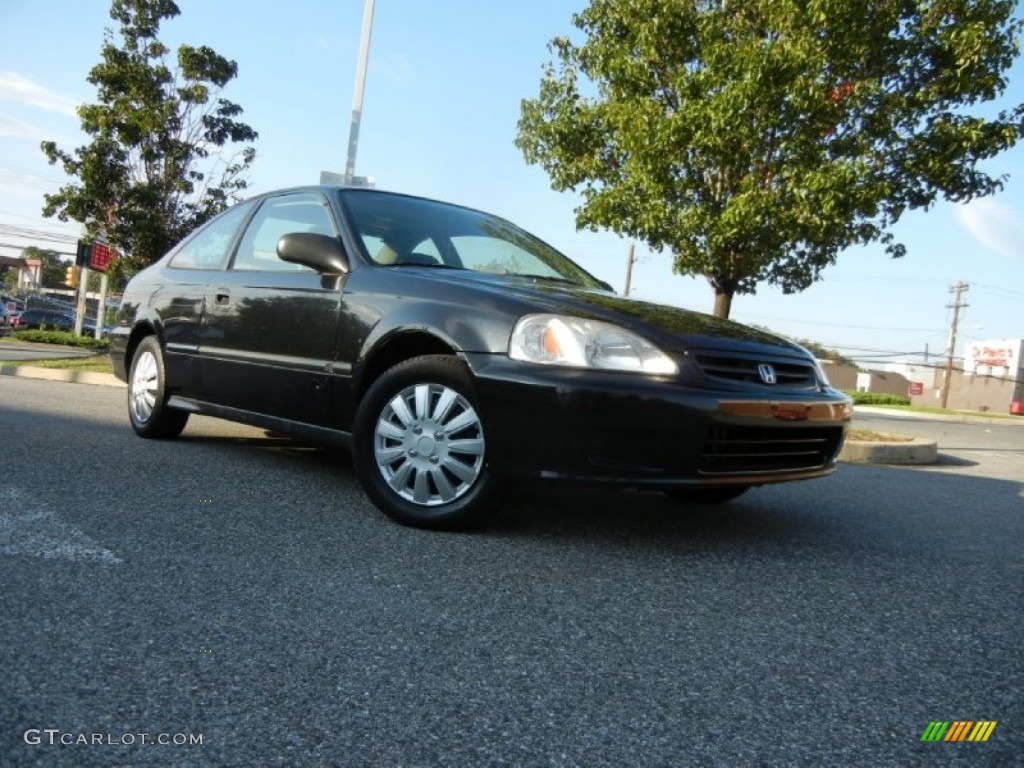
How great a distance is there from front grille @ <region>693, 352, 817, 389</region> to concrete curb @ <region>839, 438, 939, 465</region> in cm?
448

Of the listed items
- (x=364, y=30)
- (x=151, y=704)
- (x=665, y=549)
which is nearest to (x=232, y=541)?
(x=151, y=704)

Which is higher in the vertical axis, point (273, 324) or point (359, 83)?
point (359, 83)

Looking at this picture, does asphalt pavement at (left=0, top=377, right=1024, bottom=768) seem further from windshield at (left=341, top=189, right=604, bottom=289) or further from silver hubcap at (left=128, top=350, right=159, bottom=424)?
windshield at (left=341, top=189, right=604, bottom=289)

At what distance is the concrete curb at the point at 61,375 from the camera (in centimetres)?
1087

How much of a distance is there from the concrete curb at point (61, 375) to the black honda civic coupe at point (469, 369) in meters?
6.97

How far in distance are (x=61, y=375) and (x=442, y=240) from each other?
9.19 m

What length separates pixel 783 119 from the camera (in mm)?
8180

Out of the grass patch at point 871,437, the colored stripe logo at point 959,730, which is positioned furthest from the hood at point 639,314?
the grass patch at point 871,437

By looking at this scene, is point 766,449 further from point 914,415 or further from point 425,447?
point 914,415

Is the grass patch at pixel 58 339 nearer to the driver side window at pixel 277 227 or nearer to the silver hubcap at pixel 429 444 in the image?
the driver side window at pixel 277 227

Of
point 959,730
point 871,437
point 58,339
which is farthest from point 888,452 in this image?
point 58,339

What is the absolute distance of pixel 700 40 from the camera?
8.72 meters

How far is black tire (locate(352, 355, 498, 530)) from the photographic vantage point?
128 inches

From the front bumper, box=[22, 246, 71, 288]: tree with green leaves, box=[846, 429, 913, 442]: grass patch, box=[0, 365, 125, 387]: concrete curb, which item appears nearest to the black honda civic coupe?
the front bumper
